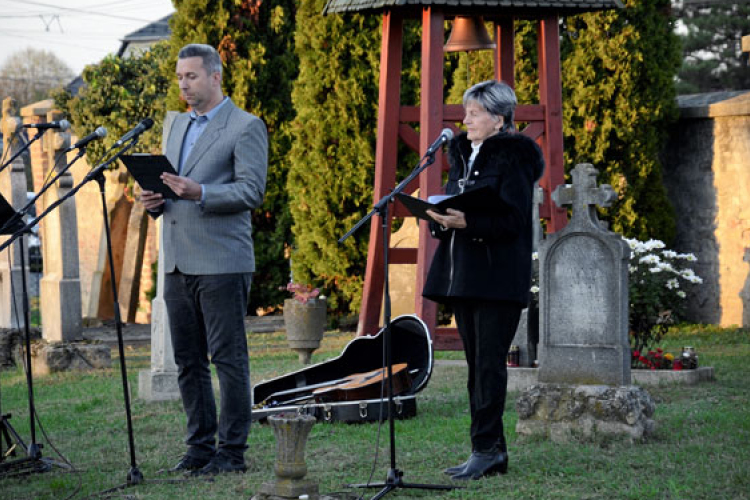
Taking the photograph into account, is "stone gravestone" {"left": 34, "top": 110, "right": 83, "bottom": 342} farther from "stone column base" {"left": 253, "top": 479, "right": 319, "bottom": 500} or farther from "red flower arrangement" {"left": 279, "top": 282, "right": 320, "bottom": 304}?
"stone column base" {"left": 253, "top": 479, "right": 319, "bottom": 500}

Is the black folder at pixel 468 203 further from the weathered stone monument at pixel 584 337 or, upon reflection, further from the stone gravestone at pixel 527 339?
the stone gravestone at pixel 527 339

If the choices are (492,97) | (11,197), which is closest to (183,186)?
(492,97)

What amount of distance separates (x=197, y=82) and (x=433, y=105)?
4.92 metres

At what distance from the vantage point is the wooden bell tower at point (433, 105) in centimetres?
1038

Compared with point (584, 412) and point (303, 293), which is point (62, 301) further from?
point (584, 412)

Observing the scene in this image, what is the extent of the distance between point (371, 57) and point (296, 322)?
14.1ft

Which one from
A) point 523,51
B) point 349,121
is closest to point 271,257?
point 349,121

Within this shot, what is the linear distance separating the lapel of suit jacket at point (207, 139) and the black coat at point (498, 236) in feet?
4.08

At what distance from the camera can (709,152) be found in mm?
13828

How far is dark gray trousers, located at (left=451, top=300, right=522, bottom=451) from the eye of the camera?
548 cm

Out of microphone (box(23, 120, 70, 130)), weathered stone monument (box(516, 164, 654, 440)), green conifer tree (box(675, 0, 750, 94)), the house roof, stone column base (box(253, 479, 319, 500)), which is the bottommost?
stone column base (box(253, 479, 319, 500))

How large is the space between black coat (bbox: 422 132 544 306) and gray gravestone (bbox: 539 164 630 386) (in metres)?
1.44

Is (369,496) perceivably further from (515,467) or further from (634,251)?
(634,251)

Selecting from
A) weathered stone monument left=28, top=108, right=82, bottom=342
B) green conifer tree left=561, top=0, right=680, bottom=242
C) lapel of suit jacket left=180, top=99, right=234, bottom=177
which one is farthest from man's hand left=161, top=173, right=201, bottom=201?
green conifer tree left=561, top=0, right=680, bottom=242
